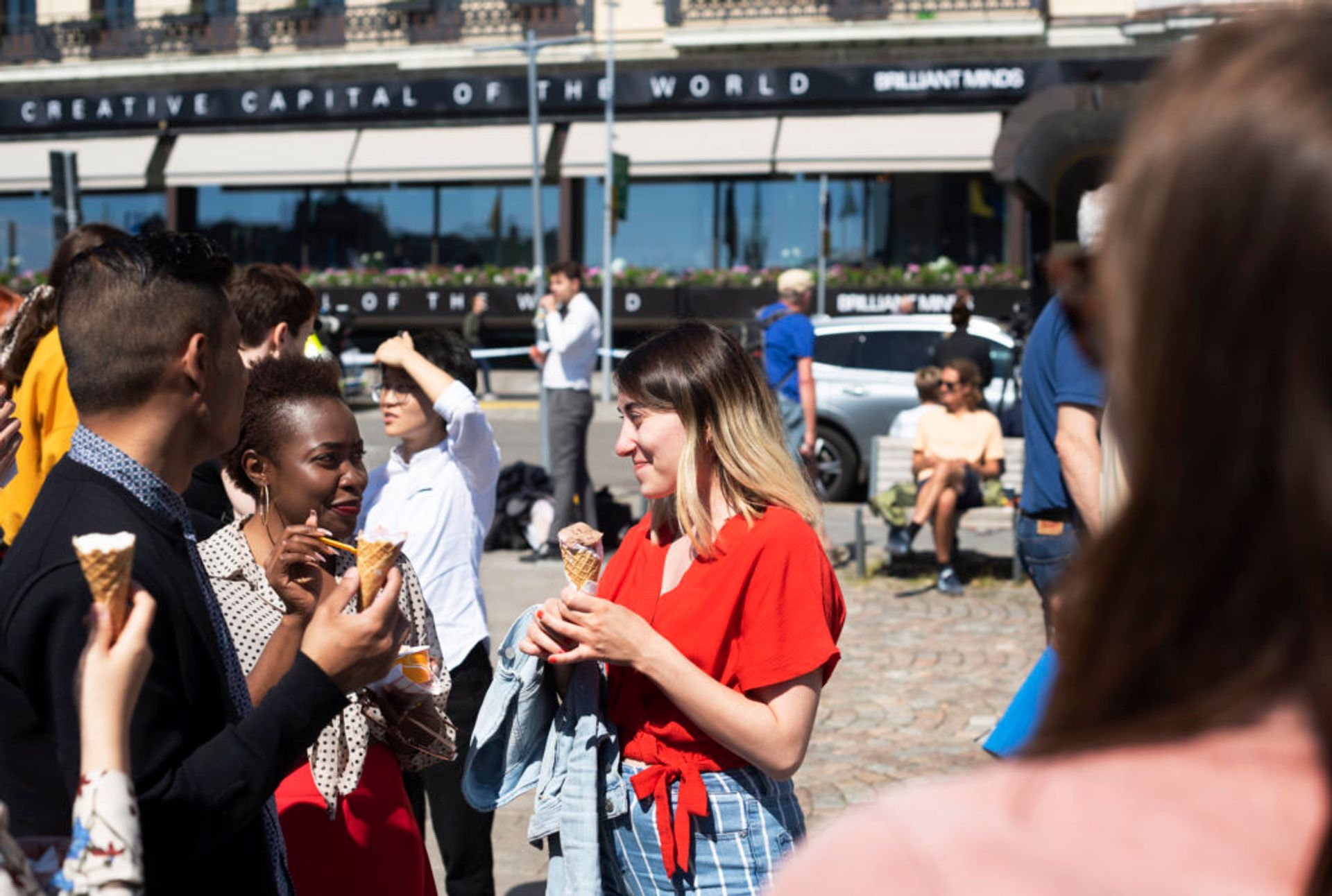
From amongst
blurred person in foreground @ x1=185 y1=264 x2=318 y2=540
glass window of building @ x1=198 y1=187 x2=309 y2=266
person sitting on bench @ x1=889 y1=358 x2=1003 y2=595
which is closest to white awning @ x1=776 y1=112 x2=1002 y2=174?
glass window of building @ x1=198 y1=187 x2=309 y2=266

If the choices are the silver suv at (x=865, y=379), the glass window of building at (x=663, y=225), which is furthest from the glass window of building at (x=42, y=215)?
the silver suv at (x=865, y=379)

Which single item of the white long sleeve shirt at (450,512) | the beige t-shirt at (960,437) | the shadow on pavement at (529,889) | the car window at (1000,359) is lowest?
the car window at (1000,359)

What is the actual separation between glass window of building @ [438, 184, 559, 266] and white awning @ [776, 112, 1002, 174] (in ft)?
18.8

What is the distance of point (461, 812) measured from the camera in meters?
3.95

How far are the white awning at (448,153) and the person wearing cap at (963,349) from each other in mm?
18083

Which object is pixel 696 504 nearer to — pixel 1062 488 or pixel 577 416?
pixel 1062 488

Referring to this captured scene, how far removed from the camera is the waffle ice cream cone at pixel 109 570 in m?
1.67

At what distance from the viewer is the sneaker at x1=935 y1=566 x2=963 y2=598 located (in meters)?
9.92

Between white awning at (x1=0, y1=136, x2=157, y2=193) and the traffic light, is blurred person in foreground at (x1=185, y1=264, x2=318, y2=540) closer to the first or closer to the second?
the traffic light

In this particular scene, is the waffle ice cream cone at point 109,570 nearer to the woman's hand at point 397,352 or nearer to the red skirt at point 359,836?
the red skirt at point 359,836

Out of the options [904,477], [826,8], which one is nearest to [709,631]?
[904,477]

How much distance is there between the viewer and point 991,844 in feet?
2.84

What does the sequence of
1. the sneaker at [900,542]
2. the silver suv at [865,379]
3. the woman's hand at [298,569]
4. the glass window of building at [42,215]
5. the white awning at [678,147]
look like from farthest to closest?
the glass window of building at [42,215]
the white awning at [678,147]
the silver suv at [865,379]
the sneaker at [900,542]
the woman's hand at [298,569]

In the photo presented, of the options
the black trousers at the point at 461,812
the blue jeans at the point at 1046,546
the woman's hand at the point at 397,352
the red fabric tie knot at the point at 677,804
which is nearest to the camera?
the red fabric tie knot at the point at 677,804
